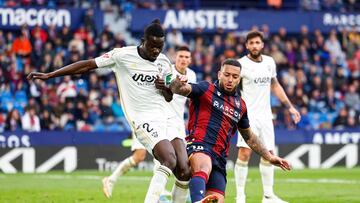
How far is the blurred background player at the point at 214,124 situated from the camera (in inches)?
456

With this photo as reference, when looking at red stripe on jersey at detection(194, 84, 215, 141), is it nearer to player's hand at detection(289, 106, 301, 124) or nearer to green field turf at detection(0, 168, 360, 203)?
green field turf at detection(0, 168, 360, 203)

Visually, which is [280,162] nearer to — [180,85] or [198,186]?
[198,186]

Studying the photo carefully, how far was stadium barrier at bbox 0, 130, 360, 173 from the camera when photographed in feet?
81.0

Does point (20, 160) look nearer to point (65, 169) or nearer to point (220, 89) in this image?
point (65, 169)

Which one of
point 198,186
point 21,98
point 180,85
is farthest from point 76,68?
point 21,98

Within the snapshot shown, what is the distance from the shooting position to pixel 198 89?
11.6 metres

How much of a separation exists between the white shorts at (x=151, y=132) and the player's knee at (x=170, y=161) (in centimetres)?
31

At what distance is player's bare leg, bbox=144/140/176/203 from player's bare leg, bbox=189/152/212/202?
27 cm

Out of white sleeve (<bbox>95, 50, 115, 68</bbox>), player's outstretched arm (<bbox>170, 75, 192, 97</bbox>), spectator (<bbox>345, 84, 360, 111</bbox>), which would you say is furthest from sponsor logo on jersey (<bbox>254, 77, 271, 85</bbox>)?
spectator (<bbox>345, 84, 360, 111</bbox>)

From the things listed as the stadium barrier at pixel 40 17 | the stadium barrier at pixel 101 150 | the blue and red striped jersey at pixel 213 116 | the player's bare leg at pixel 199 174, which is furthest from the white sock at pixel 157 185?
the stadium barrier at pixel 40 17

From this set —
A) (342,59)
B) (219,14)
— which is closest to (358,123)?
(342,59)

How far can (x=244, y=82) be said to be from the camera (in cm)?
1606

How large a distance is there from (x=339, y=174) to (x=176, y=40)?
1016 cm

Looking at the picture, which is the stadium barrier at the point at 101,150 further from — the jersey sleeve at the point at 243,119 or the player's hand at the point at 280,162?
the player's hand at the point at 280,162
